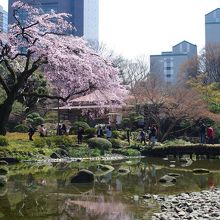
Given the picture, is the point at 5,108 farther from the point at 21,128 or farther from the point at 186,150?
the point at 21,128

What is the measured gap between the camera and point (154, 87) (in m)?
34.4

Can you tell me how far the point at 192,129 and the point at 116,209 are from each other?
1117 inches

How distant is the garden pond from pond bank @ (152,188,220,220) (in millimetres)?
310

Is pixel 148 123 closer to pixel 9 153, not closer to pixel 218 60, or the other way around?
pixel 9 153

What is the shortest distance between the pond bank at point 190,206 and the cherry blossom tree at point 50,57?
12.6 metres

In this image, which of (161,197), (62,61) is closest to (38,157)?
(62,61)

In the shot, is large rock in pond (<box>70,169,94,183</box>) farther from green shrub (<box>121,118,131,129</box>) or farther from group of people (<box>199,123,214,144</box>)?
green shrub (<box>121,118,131,129</box>)

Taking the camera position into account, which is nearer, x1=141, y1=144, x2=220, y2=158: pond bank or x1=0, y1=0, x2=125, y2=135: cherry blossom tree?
x1=0, y1=0, x2=125, y2=135: cherry blossom tree

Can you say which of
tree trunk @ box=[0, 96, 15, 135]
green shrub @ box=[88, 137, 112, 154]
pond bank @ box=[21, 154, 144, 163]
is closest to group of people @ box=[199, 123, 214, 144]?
pond bank @ box=[21, 154, 144, 163]

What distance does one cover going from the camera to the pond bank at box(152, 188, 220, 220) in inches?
363

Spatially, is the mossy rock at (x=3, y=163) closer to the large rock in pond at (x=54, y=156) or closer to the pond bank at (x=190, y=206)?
the large rock in pond at (x=54, y=156)

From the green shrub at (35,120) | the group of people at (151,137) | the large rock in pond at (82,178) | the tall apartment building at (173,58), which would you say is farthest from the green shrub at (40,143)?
the tall apartment building at (173,58)

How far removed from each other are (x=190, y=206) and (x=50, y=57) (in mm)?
14178

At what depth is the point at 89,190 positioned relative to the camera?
44.0ft
